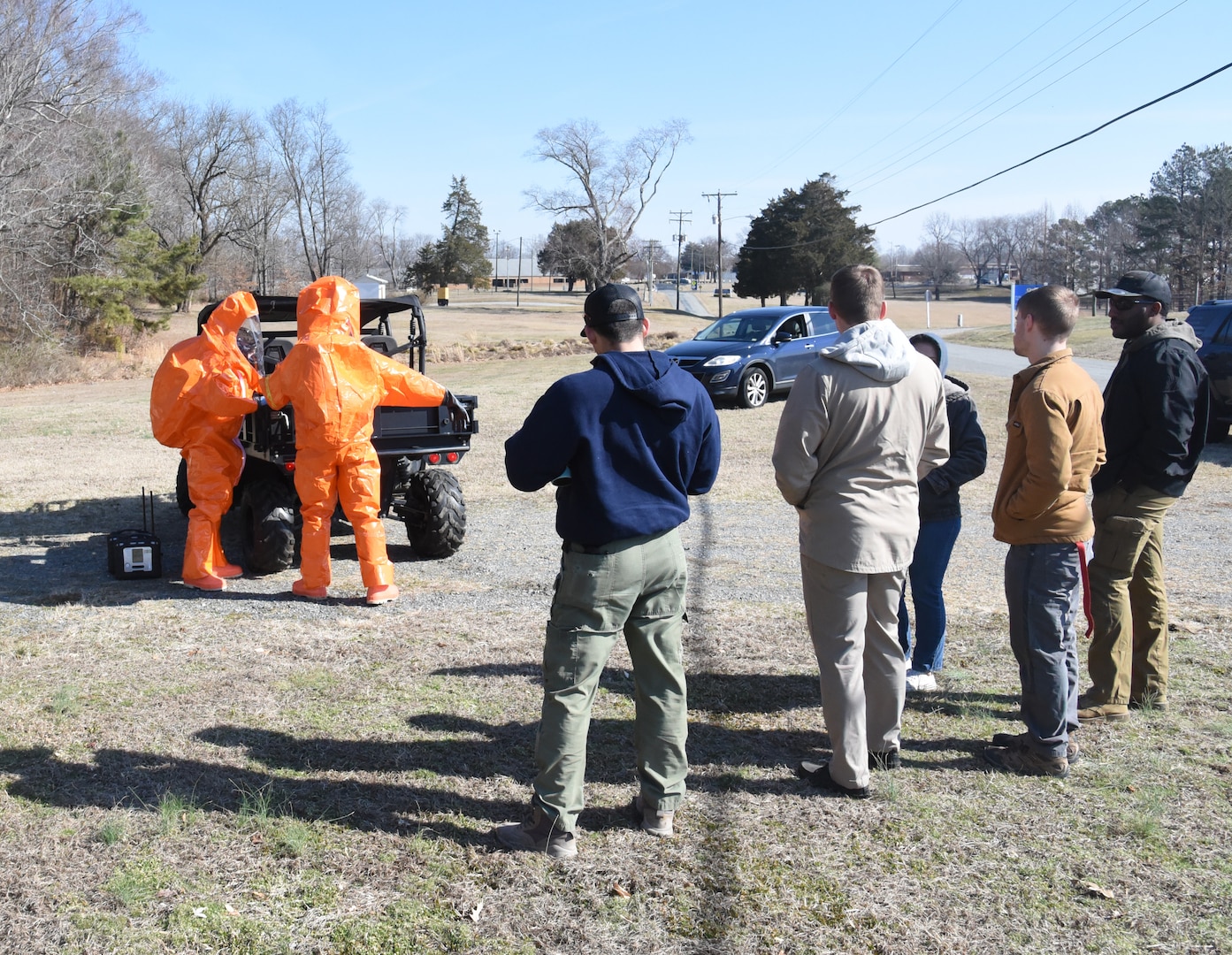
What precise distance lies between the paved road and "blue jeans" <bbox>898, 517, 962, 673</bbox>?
682 inches

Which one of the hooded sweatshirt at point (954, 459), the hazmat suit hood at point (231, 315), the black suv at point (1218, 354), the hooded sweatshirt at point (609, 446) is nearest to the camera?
the hooded sweatshirt at point (609, 446)

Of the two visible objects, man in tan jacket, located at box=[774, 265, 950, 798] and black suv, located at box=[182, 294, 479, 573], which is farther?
black suv, located at box=[182, 294, 479, 573]

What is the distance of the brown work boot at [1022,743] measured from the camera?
4031 mm

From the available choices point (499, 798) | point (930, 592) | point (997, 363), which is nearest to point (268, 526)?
point (499, 798)

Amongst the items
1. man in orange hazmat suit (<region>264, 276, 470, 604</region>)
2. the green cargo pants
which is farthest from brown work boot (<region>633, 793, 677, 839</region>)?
man in orange hazmat suit (<region>264, 276, 470, 604</region>)

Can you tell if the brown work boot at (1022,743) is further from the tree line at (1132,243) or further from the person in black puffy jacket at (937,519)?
the tree line at (1132,243)

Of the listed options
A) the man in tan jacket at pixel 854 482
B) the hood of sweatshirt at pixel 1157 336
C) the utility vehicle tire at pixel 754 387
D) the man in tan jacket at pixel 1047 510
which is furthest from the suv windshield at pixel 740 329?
the man in tan jacket at pixel 854 482

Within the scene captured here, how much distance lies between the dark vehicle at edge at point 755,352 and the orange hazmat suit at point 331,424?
1037 centimetres

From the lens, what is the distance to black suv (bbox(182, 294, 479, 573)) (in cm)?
688

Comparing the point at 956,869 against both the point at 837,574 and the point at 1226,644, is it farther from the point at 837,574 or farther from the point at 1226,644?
the point at 1226,644

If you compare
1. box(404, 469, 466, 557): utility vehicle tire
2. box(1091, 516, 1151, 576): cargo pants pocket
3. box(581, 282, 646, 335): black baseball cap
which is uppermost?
box(581, 282, 646, 335): black baseball cap

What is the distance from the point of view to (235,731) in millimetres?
4316

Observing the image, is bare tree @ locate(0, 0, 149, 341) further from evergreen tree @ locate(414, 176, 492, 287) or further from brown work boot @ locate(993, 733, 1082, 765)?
evergreen tree @ locate(414, 176, 492, 287)

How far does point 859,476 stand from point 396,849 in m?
1.99
